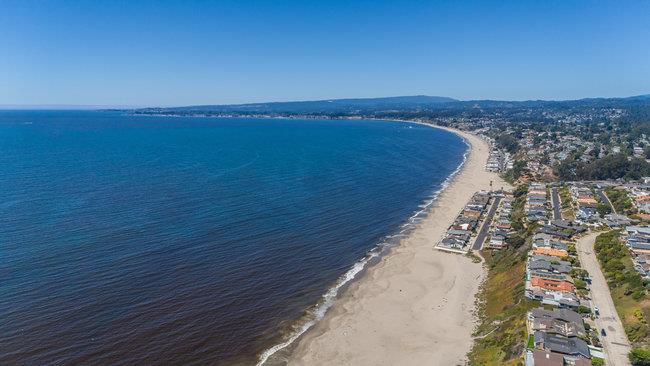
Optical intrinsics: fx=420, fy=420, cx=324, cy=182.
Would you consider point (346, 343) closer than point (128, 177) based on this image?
Yes

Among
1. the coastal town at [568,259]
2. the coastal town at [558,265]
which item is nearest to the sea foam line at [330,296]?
the coastal town at [558,265]

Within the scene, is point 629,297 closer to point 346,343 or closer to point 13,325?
point 346,343

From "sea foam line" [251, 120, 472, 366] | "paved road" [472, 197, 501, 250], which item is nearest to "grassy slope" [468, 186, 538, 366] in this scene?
"paved road" [472, 197, 501, 250]

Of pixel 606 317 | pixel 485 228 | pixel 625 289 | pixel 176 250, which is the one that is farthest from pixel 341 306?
pixel 485 228

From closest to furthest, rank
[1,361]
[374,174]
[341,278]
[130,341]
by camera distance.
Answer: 1. [1,361]
2. [130,341]
3. [341,278]
4. [374,174]

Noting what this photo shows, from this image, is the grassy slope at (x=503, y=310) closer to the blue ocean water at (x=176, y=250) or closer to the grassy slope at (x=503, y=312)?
the grassy slope at (x=503, y=312)

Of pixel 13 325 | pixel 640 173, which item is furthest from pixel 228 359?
pixel 640 173

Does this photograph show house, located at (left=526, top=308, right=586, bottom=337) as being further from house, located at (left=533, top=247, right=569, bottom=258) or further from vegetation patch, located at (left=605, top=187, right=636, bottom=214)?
vegetation patch, located at (left=605, top=187, right=636, bottom=214)
